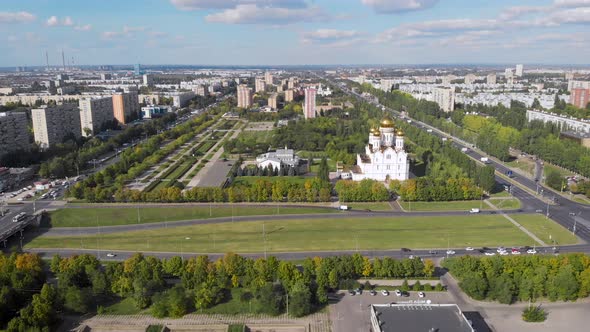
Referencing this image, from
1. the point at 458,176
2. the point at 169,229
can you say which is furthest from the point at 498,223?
the point at 169,229

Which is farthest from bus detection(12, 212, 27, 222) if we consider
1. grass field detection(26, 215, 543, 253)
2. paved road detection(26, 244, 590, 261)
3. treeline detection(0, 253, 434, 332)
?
treeline detection(0, 253, 434, 332)

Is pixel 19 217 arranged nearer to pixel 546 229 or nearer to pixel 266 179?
pixel 266 179

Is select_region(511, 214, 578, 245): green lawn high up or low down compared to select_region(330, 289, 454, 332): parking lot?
up

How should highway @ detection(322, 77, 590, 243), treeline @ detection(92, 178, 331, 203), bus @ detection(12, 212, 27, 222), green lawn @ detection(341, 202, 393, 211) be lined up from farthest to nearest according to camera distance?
treeline @ detection(92, 178, 331, 203), green lawn @ detection(341, 202, 393, 211), bus @ detection(12, 212, 27, 222), highway @ detection(322, 77, 590, 243)

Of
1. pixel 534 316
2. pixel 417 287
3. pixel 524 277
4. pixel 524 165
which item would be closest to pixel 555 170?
pixel 524 165

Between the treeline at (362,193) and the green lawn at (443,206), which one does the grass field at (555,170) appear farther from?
the treeline at (362,193)

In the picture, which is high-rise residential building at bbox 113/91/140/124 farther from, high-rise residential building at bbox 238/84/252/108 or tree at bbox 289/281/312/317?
tree at bbox 289/281/312/317

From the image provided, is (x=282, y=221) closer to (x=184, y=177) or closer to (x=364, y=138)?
(x=184, y=177)
